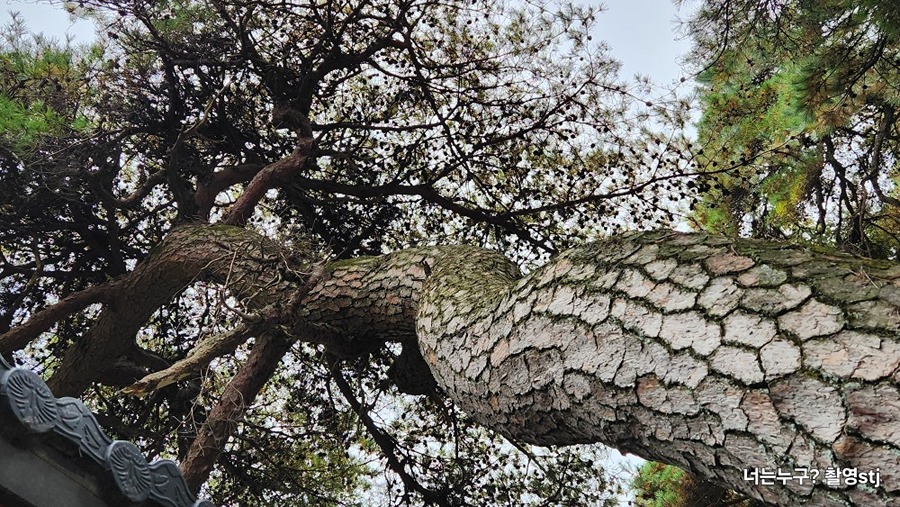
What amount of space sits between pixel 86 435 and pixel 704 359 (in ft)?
4.95

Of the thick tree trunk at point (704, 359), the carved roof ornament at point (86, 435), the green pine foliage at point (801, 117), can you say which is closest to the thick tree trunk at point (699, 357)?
the thick tree trunk at point (704, 359)

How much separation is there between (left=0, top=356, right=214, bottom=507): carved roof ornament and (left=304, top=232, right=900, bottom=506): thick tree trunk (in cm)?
85

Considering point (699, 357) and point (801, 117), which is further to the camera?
point (801, 117)

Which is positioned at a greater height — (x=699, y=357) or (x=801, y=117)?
(x=801, y=117)

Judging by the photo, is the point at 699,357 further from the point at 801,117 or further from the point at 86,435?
the point at 801,117

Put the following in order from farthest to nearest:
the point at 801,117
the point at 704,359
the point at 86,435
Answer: the point at 801,117
the point at 86,435
the point at 704,359

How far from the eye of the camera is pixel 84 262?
4543mm

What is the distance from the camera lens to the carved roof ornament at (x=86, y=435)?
5.34 ft

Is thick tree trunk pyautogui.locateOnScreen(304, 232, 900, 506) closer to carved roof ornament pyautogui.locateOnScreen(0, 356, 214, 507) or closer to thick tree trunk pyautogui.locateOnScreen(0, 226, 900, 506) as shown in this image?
thick tree trunk pyautogui.locateOnScreen(0, 226, 900, 506)

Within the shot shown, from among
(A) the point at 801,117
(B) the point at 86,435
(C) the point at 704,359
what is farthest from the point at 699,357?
(A) the point at 801,117

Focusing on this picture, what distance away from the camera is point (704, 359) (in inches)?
49.5

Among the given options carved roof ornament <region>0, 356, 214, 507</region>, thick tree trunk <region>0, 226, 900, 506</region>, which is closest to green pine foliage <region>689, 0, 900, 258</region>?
thick tree trunk <region>0, 226, 900, 506</region>

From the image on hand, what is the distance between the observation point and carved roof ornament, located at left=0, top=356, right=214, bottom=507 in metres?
1.63

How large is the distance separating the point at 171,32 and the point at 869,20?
11.5ft
